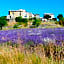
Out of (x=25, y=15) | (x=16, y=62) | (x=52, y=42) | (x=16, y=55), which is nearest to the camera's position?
(x=16, y=62)

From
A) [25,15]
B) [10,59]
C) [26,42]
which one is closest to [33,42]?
[26,42]

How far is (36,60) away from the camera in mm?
4480

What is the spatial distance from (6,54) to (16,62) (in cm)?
64

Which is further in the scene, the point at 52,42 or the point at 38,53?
the point at 52,42

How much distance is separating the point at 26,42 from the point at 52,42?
0.78 m

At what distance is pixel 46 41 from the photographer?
20.7 ft

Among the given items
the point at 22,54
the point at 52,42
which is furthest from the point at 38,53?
the point at 52,42

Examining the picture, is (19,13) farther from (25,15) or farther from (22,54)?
(22,54)

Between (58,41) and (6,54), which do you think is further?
(58,41)

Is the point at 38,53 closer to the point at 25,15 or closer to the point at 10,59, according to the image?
the point at 10,59

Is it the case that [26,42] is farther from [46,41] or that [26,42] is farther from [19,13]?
[19,13]

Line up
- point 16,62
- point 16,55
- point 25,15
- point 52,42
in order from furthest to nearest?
point 25,15 → point 52,42 → point 16,55 → point 16,62

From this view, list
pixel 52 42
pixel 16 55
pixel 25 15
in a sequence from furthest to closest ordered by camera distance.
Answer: pixel 25 15 < pixel 52 42 < pixel 16 55

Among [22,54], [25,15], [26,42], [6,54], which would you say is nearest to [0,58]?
[6,54]
